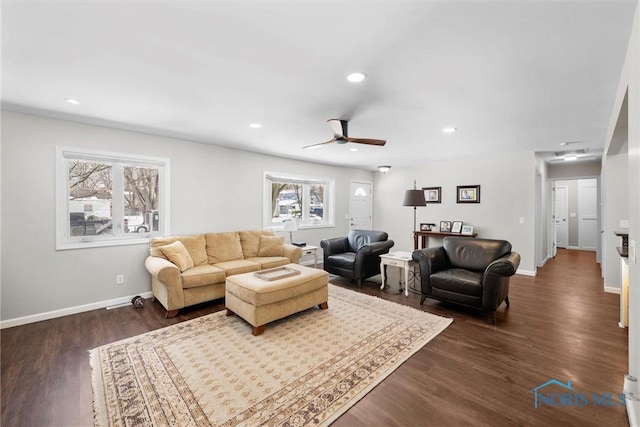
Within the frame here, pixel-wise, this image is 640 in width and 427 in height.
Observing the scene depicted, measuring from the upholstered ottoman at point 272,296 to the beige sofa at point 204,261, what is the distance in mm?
511

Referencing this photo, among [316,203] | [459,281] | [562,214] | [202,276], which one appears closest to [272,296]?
[202,276]

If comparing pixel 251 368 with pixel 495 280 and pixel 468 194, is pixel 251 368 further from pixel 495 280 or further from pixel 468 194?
pixel 468 194

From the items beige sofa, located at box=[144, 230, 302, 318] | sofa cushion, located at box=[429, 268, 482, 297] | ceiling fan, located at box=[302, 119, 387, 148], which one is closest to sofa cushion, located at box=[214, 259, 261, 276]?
beige sofa, located at box=[144, 230, 302, 318]

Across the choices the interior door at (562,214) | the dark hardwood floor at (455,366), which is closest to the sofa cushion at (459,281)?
the dark hardwood floor at (455,366)

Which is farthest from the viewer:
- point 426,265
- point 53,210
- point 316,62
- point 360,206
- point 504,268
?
point 360,206

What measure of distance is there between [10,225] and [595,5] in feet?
17.7

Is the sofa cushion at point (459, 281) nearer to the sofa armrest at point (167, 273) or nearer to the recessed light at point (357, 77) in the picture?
the recessed light at point (357, 77)

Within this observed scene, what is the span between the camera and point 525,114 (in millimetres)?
3205

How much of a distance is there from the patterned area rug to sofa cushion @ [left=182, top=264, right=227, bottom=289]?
1.56ft

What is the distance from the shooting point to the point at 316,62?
2070 mm

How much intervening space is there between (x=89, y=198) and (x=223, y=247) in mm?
1868

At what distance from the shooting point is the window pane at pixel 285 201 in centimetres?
591

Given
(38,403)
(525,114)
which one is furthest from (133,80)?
(525,114)

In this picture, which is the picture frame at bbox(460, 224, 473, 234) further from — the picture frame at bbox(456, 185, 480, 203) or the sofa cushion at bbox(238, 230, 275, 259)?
the sofa cushion at bbox(238, 230, 275, 259)
